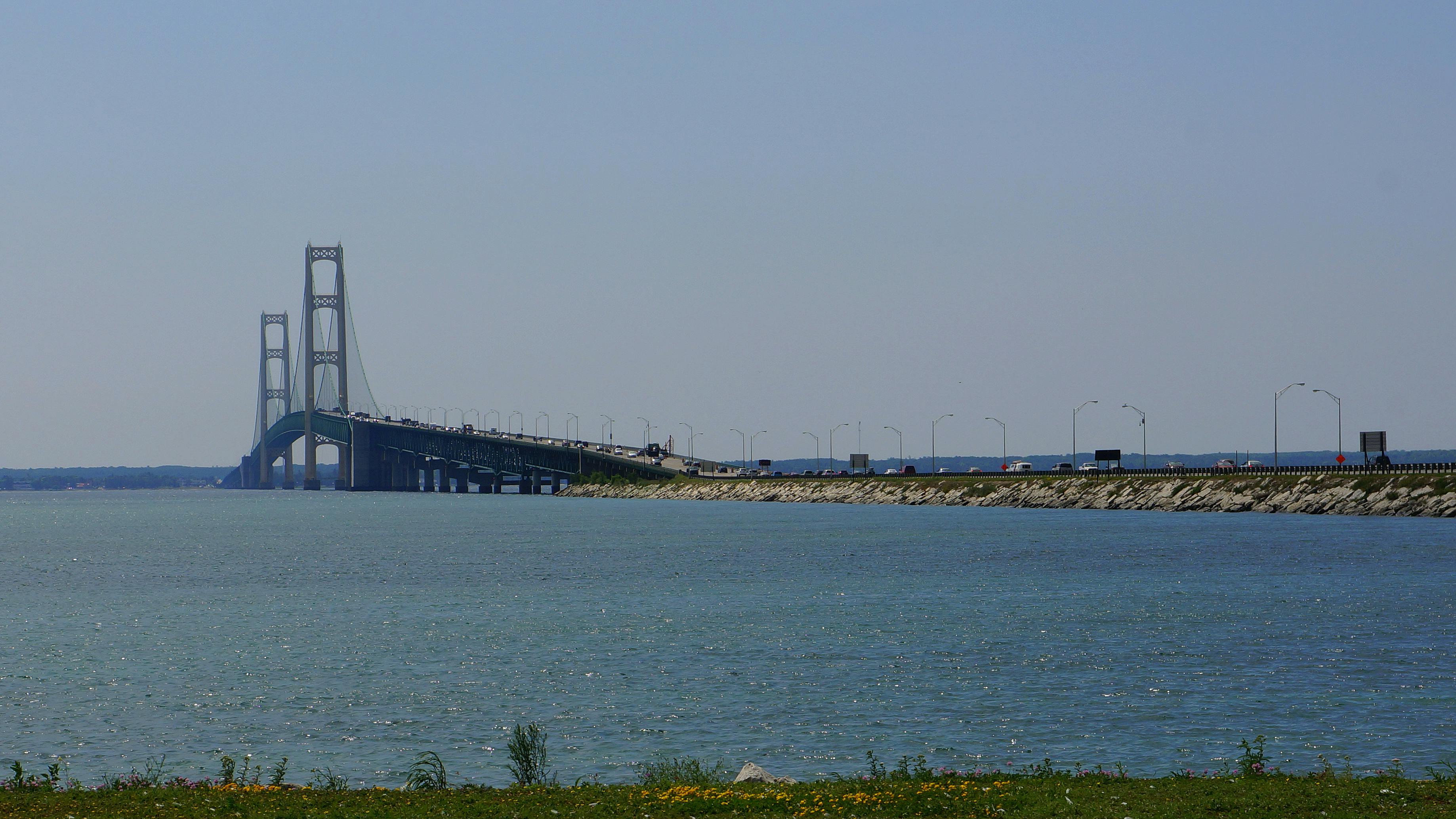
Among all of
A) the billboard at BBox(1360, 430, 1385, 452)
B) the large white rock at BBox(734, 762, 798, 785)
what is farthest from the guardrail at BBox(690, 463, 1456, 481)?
the large white rock at BBox(734, 762, 798, 785)

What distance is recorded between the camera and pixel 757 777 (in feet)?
61.6

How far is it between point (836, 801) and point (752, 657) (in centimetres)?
1918

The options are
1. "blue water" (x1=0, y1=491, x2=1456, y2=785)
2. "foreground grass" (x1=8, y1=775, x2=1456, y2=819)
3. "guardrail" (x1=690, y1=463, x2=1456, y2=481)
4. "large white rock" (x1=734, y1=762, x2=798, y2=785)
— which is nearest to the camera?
"foreground grass" (x1=8, y1=775, x2=1456, y2=819)

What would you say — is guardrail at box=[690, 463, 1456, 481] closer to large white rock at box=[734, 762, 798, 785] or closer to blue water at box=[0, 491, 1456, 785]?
blue water at box=[0, 491, 1456, 785]

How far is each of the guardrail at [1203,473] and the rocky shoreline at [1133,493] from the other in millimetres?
1904

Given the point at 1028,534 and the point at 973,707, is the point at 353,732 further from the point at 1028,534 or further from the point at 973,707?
the point at 1028,534

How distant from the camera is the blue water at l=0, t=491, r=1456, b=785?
2439cm

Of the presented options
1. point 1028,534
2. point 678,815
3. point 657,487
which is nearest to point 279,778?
point 678,815

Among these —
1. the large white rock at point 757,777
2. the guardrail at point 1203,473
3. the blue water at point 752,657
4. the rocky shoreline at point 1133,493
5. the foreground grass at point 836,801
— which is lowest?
the blue water at point 752,657

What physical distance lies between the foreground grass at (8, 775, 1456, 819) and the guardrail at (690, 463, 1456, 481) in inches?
3986

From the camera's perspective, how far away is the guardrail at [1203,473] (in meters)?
113

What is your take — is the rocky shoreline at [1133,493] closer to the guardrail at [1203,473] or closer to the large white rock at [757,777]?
the guardrail at [1203,473]

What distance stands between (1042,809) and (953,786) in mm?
1774

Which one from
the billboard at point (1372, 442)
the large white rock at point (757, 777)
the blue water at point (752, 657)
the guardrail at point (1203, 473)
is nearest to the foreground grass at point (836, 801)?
the large white rock at point (757, 777)
